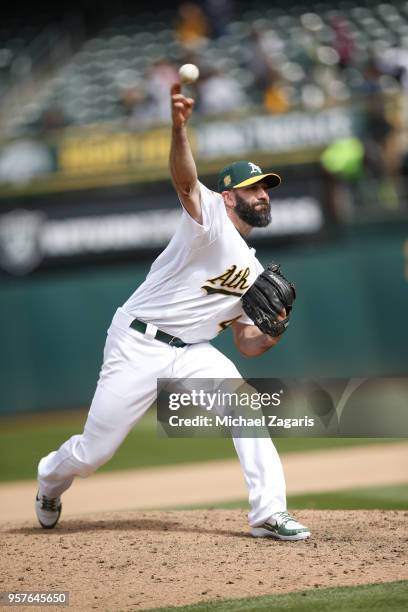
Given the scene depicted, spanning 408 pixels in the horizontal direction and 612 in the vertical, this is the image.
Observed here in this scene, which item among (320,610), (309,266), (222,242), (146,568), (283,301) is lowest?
(309,266)

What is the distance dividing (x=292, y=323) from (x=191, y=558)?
7.29m

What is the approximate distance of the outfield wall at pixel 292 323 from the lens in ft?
37.1

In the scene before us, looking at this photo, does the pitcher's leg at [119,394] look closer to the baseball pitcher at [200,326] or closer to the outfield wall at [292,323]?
the baseball pitcher at [200,326]

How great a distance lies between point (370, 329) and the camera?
37.4 ft

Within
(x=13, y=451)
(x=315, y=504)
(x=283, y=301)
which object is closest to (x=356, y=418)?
(x=315, y=504)

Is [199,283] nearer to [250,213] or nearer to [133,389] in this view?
[250,213]

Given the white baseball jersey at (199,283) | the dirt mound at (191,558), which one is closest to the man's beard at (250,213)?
the white baseball jersey at (199,283)

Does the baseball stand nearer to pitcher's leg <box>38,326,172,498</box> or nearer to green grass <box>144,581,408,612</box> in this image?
pitcher's leg <box>38,326,172,498</box>

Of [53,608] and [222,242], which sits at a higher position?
[222,242]

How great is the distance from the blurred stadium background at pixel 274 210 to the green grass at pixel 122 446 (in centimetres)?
10

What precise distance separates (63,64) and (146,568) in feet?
48.3

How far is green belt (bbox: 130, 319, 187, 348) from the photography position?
16.0 ft

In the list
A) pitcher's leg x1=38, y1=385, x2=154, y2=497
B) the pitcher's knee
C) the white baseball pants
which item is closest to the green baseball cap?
the white baseball pants

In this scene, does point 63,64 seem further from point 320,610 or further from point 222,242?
point 320,610
